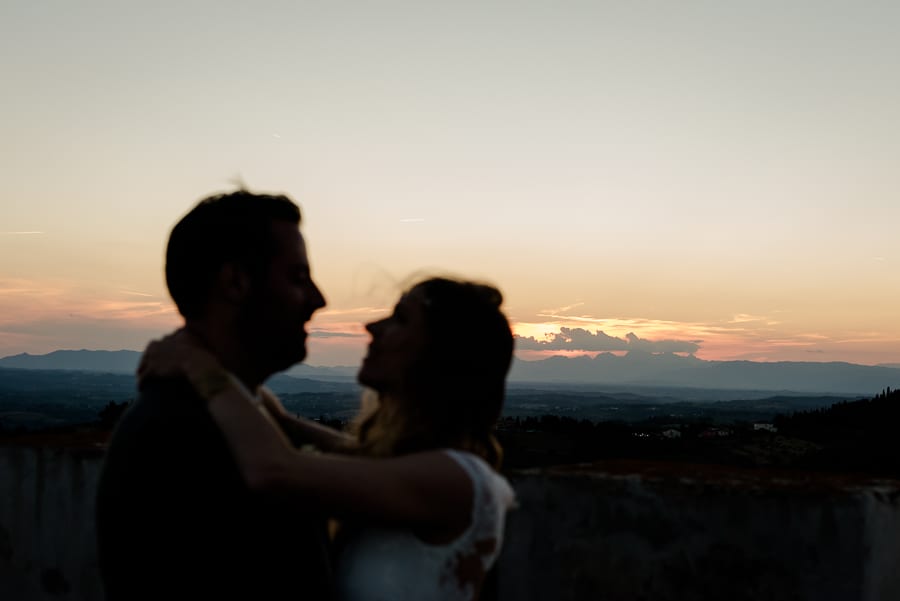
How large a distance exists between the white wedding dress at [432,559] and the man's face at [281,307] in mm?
475

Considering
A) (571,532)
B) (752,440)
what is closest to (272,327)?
(571,532)

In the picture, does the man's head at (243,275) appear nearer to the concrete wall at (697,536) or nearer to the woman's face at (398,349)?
the woman's face at (398,349)

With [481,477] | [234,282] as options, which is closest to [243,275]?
[234,282]

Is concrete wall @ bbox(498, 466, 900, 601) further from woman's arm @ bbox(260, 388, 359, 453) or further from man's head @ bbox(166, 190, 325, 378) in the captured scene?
man's head @ bbox(166, 190, 325, 378)

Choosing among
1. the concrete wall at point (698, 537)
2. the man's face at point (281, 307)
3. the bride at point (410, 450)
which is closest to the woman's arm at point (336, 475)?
the bride at point (410, 450)

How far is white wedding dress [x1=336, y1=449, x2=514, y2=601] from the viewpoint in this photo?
198cm

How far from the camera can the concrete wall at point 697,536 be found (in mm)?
2918

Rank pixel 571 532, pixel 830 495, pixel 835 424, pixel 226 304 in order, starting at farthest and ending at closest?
pixel 835 424 → pixel 571 532 → pixel 830 495 → pixel 226 304

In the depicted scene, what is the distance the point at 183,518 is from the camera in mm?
1678

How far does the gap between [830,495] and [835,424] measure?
7.21 meters

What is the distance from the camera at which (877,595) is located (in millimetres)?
2934

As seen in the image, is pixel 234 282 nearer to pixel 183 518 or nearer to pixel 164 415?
pixel 164 415

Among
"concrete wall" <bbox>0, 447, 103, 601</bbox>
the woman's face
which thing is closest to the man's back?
the woman's face

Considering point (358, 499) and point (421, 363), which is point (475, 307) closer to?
point (421, 363)
